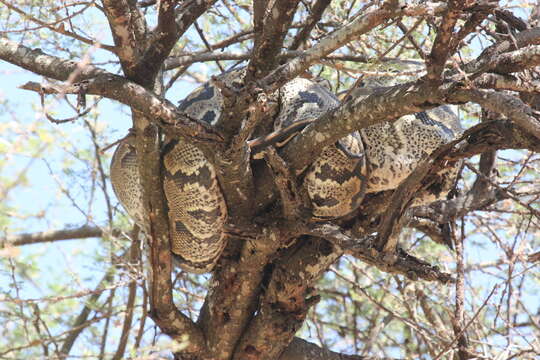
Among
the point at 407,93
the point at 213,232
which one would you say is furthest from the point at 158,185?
the point at 407,93

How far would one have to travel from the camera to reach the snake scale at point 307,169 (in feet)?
14.3

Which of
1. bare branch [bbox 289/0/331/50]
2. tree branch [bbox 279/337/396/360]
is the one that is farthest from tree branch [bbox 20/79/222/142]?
tree branch [bbox 279/337/396/360]

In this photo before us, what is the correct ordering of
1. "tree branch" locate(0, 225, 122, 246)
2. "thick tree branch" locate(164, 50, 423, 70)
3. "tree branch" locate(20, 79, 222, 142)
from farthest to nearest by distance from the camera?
"tree branch" locate(0, 225, 122, 246)
"thick tree branch" locate(164, 50, 423, 70)
"tree branch" locate(20, 79, 222, 142)

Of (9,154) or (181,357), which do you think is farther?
(181,357)

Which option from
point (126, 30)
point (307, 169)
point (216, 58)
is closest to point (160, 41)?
point (126, 30)

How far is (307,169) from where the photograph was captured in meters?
4.33

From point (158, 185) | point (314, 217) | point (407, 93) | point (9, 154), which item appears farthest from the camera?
point (314, 217)

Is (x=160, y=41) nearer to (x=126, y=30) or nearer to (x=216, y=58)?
(x=126, y=30)

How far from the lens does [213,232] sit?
180 inches

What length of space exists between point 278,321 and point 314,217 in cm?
75

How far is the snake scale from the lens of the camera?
435 centimetres

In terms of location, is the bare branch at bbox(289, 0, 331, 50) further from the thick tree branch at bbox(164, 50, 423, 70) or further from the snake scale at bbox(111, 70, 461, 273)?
the snake scale at bbox(111, 70, 461, 273)

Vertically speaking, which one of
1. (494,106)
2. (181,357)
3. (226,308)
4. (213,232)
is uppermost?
(494,106)

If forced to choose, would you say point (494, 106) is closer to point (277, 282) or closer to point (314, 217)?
point (314, 217)
